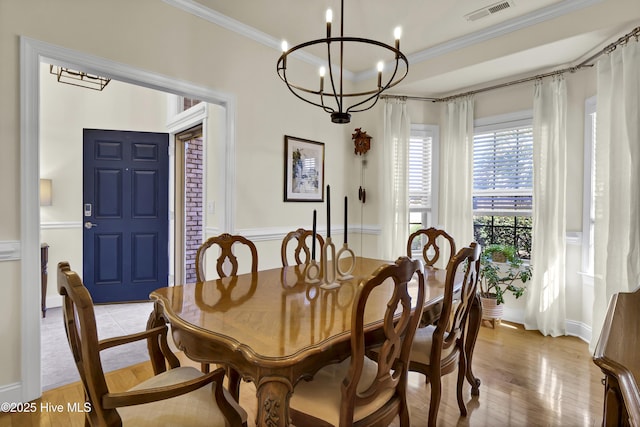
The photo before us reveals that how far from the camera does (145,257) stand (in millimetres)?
4266

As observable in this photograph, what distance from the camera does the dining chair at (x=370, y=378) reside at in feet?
3.81

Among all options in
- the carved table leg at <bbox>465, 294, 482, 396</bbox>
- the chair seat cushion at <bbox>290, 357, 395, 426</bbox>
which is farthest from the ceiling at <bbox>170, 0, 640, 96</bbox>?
the chair seat cushion at <bbox>290, 357, 395, 426</bbox>

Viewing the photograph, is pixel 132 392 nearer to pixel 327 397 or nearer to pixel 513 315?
pixel 327 397

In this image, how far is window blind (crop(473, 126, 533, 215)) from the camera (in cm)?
355

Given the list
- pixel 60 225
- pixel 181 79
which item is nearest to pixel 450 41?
pixel 181 79

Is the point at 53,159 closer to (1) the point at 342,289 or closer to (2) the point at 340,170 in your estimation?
(2) the point at 340,170

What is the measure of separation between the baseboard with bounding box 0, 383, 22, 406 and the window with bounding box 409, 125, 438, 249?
3.64 meters

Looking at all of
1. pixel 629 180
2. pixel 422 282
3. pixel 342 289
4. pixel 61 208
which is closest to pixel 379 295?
pixel 342 289

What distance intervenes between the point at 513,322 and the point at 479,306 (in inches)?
73.6

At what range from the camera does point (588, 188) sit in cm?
316

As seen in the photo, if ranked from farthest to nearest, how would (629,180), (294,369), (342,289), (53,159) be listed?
(53,159) → (629,180) → (342,289) → (294,369)

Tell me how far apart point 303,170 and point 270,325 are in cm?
257

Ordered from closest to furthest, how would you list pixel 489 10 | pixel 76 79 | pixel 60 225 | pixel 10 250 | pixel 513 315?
pixel 10 250 → pixel 489 10 → pixel 513 315 → pixel 76 79 → pixel 60 225

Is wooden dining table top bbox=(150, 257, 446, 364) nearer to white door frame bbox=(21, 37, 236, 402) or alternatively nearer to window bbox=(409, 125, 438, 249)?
white door frame bbox=(21, 37, 236, 402)
